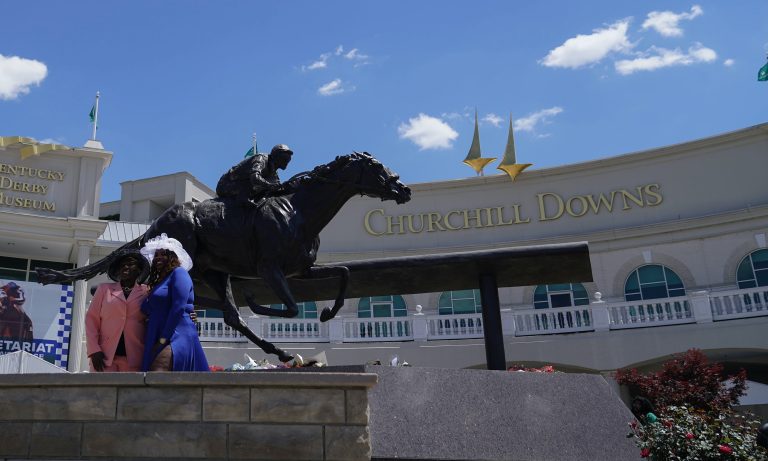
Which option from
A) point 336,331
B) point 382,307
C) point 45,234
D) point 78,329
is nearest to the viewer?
point 336,331

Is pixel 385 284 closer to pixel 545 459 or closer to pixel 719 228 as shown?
pixel 545 459

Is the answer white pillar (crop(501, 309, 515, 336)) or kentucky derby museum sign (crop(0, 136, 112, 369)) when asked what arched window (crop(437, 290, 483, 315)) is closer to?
white pillar (crop(501, 309, 515, 336))

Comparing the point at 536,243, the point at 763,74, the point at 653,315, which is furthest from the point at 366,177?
Answer: the point at 763,74

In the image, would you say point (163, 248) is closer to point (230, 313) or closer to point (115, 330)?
point (115, 330)

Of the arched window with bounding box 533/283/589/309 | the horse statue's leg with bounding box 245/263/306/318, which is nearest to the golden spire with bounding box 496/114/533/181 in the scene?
the arched window with bounding box 533/283/589/309

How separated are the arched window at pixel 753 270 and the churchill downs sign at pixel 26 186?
25700mm

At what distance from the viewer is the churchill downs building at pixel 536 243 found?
21312 millimetres

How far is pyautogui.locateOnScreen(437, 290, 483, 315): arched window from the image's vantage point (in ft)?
85.7

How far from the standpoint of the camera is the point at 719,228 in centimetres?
2408

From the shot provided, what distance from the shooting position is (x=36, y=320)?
24.0 metres

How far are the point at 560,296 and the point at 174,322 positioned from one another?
873 inches

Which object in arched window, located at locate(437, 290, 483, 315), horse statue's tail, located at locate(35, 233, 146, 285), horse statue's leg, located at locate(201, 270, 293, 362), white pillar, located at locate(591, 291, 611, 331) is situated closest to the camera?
horse statue's tail, located at locate(35, 233, 146, 285)

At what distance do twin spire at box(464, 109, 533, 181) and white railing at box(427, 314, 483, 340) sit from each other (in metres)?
7.49

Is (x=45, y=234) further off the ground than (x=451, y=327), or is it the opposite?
(x=45, y=234)
